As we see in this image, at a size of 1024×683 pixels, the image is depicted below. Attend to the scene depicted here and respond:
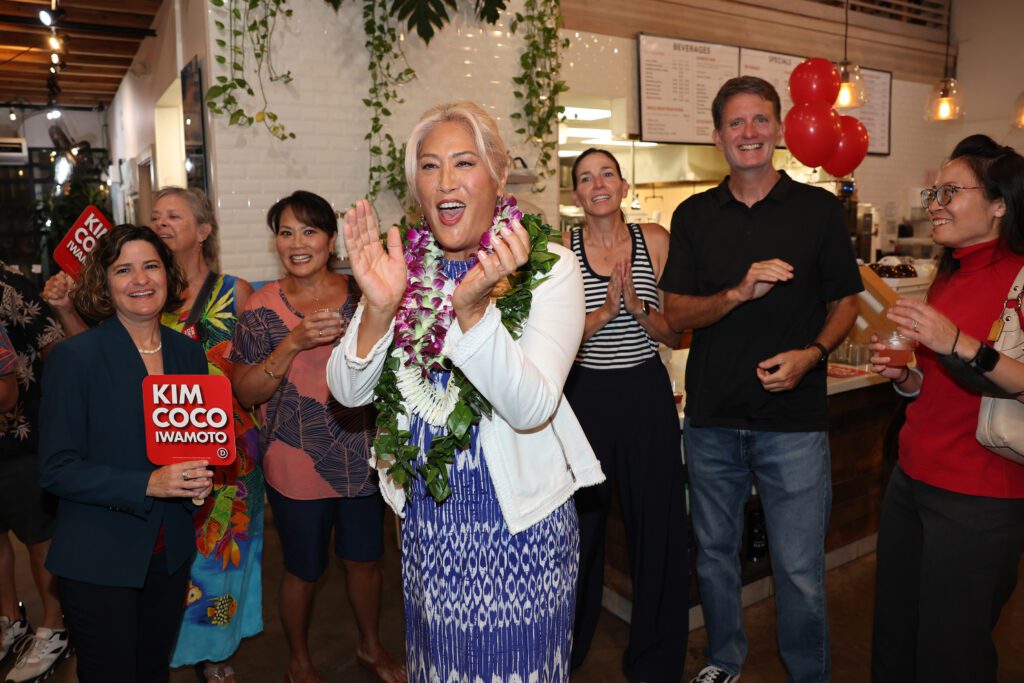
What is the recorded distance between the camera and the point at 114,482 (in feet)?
6.17

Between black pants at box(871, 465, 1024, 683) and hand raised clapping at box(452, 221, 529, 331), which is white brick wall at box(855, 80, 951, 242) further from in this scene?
hand raised clapping at box(452, 221, 529, 331)

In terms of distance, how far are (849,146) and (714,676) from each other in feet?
12.1

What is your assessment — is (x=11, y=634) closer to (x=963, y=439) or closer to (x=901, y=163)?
(x=963, y=439)

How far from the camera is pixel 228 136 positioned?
4238mm

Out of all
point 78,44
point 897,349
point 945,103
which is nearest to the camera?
point 897,349

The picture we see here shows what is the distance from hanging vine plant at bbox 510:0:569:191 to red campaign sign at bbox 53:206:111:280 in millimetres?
3086

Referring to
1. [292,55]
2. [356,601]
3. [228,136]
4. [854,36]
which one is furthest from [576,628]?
[854,36]

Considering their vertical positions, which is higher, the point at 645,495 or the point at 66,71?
the point at 66,71

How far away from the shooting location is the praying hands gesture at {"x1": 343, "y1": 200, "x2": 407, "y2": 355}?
148 cm

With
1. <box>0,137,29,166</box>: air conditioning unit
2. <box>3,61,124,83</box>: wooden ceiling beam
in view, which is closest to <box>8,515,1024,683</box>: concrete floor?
<box>3,61,124,83</box>: wooden ceiling beam

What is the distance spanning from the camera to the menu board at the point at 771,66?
6641 mm

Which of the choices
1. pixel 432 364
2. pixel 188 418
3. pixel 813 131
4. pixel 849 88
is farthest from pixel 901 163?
pixel 188 418

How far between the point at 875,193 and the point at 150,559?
8.25 metres

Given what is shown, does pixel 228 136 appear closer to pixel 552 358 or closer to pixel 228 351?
pixel 228 351
